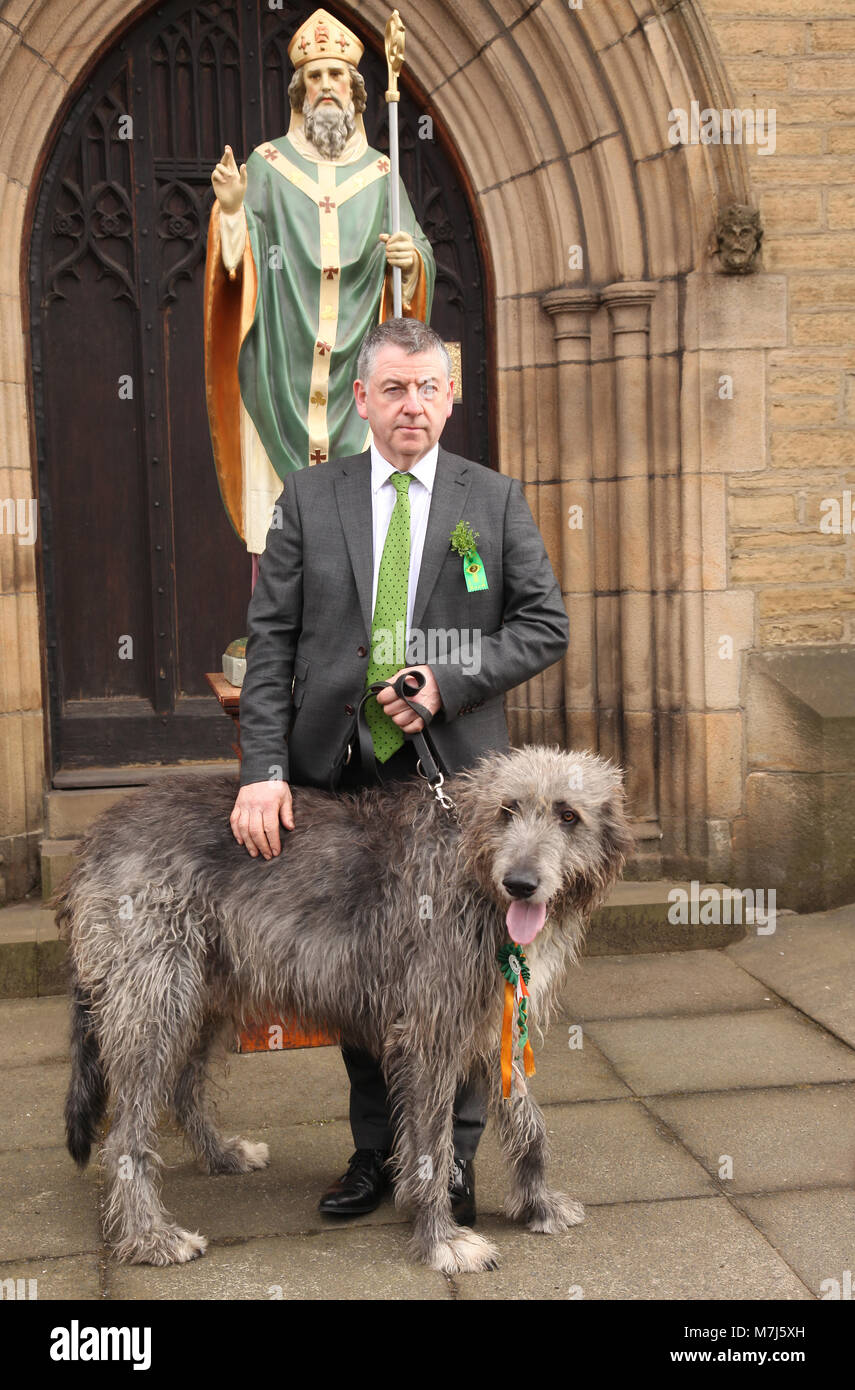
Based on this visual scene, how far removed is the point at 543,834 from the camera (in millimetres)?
3076

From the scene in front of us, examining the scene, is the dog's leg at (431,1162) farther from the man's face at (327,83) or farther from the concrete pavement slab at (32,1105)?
the man's face at (327,83)

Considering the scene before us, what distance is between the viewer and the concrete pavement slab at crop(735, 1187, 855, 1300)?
330 cm

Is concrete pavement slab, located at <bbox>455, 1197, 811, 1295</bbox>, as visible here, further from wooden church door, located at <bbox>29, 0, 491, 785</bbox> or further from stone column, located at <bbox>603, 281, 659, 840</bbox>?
wooden church door, located at <bbox>29, 0, 491, 785</bbox>

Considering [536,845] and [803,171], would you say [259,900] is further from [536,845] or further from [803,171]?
[803,171]

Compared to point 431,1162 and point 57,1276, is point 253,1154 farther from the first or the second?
point 431,1162

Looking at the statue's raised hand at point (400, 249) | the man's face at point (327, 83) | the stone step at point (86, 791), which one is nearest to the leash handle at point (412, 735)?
the statue's raised hand at point (400, 249)

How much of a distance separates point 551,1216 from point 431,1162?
17.4 inches

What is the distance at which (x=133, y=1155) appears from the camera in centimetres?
348

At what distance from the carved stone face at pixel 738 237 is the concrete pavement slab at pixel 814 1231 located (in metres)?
4.26

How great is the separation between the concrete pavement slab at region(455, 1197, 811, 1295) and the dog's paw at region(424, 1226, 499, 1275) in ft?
0.08

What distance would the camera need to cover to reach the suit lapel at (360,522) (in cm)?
361

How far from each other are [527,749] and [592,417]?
374cm

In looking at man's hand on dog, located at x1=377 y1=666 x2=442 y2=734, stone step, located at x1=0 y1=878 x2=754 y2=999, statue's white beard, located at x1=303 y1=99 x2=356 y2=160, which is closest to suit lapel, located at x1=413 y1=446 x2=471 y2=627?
man's hand on dog, located at x1=377 y1=666 x2=442 y2=734
